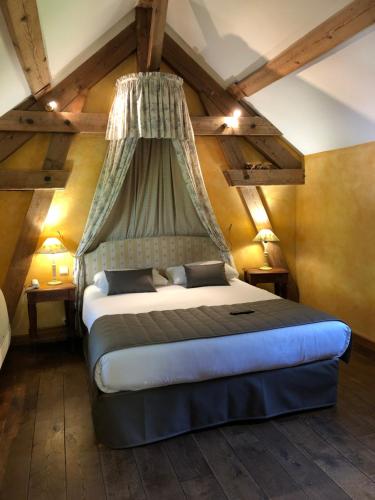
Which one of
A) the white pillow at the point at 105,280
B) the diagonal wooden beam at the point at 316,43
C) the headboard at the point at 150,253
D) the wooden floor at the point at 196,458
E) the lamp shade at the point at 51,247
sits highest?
the diagonal wooden beam at the point at 316,43

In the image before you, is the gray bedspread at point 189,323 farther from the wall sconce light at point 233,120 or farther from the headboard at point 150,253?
the wall sconce light at point 233,120

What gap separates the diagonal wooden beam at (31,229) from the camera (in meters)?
4.33

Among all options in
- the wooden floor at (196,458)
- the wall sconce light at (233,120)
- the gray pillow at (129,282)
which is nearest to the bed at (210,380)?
the wooden floor at (196,458)

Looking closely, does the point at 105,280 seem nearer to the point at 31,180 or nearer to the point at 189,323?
the point at 31,180

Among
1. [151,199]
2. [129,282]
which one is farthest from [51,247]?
[151,199]

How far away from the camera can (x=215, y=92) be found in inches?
194

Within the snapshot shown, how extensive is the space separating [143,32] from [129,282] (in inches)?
111

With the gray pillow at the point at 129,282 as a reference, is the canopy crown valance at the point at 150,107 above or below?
above

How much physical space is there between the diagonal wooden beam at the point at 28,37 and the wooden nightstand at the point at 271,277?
3.18 meters

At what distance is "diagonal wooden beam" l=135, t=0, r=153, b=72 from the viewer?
4418 millimetres

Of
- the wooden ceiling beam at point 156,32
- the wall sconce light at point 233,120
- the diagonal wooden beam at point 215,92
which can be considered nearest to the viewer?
the wooden ceiling beam at point 156,32

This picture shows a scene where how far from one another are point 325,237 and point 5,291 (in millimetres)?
3815

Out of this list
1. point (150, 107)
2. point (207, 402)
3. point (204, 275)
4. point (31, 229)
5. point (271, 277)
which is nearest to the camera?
point (207, 402)

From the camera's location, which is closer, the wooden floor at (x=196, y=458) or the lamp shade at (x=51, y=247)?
the wooden floor at (x=196, y=458)
